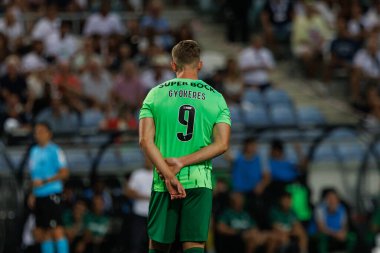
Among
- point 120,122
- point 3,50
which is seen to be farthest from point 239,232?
point 3,50

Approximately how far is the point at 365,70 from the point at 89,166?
614cm

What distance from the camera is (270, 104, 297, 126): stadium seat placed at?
56.9ft

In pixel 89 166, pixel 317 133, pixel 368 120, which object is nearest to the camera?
pixel 89 166

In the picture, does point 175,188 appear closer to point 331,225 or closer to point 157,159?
point 157,159

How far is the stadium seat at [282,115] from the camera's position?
1736cm

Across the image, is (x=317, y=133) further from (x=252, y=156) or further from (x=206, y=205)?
(x=206, y=205)

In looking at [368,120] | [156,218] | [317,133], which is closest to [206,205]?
[156,218]

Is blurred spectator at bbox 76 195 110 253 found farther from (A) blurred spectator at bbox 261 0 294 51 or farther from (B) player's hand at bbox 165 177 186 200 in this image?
(B) player's hand at bbox 165 177 186 200

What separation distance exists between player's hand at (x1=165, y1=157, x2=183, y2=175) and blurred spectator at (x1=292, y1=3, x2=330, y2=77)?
38.8 feet

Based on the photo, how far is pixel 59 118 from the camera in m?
15.8

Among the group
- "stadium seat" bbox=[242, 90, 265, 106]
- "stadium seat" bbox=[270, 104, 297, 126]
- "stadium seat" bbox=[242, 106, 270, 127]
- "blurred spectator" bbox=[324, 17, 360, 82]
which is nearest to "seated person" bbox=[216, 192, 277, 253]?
"stadium seat" bbox=[242, 106, 270, 127]

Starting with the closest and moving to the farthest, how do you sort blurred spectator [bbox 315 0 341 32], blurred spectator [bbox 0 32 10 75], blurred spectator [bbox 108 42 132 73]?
blurred spectator [bbox 0 32 10 75] < blurred spectator [bbox 108 42 132 73] < blurred spectator [bbox 315 0 341 32]

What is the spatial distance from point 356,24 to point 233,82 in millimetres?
3681

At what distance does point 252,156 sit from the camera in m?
15.2
